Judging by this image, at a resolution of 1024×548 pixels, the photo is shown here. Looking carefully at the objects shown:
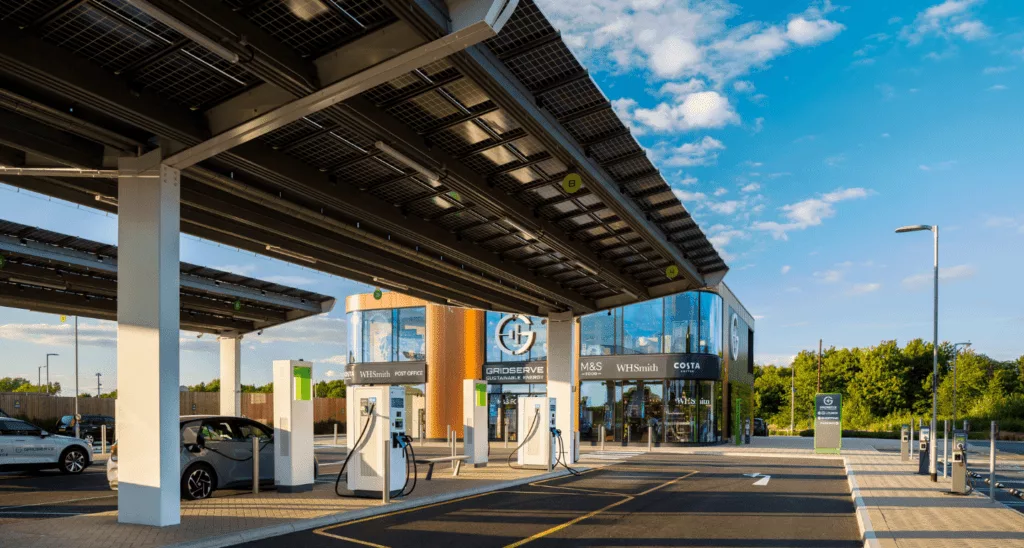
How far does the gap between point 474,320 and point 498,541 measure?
29.3 m

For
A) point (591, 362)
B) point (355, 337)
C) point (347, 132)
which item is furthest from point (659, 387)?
point (347, 132)

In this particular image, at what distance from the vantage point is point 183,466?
14.0 m

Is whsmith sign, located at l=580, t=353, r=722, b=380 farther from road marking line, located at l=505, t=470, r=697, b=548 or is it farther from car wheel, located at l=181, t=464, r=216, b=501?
car wheel, located at l=181, t=464, r=216, b=501

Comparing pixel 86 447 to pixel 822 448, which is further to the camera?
pixel 822 448

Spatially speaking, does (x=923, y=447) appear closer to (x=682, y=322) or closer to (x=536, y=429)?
(x=536, y=429)

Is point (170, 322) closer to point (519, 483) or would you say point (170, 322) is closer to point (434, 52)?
point (434, 52)

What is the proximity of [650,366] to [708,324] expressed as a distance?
311 cm

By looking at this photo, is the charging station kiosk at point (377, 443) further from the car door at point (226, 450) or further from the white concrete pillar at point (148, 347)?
the white concrete pillar at point (148, 347)

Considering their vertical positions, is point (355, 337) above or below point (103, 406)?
above

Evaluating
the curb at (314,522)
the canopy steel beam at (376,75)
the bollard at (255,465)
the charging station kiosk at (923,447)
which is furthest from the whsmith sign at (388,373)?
the canopy steel beam at (376,75)

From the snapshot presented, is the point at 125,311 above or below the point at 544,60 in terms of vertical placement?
below

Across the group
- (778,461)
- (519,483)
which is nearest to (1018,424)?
(778,461)

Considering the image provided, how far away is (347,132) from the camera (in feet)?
38.8

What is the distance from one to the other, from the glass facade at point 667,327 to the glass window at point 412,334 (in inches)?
347
